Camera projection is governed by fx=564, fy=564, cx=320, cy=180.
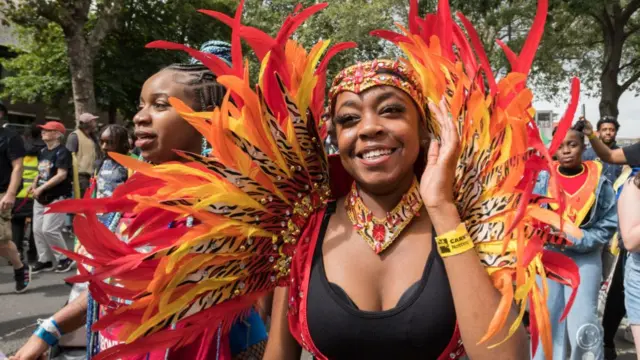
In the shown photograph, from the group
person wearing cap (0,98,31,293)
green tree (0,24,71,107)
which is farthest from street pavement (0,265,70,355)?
green tree (0,24,71,107)

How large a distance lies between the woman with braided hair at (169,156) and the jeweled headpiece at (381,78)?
1.67 feet

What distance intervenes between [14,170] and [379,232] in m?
5.08

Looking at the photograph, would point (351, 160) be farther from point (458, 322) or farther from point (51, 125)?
point (51, 125)

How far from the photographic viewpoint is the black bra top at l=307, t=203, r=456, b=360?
144cm

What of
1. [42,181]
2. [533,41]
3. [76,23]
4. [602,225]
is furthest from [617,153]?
[76,23]

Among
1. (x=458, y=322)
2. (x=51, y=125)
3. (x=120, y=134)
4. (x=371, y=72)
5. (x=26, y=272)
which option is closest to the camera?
(x=458, y=322)

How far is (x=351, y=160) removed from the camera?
1.58 m

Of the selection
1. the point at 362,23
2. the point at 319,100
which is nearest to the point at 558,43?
the point at 362,23

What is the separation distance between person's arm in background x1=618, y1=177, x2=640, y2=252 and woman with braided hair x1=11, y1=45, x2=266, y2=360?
2.06 meters

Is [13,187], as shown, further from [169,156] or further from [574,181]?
[574,181]

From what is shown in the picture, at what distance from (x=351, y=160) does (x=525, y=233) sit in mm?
497

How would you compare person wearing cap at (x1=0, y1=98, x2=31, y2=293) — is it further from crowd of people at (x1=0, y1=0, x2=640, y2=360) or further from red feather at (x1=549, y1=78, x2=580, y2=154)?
red feather at (x1=549, y1=78, x2=580, y2=154)

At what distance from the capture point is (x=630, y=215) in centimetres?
291

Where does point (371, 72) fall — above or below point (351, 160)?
above
